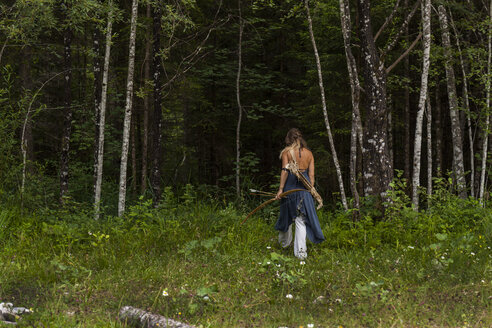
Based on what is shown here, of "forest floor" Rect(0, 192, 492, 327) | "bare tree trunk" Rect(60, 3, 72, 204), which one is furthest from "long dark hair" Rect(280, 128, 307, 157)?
"bare tree trunk" Rect(60, 3, 72, 204)

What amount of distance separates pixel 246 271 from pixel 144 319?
90.2 inches

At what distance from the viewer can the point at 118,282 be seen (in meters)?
6.28

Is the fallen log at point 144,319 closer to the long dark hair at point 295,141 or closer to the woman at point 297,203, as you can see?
the woman at point 297,203

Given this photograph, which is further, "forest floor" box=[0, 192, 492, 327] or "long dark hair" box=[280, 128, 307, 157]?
"long dark hair" box=[280, 128, 307, 157]

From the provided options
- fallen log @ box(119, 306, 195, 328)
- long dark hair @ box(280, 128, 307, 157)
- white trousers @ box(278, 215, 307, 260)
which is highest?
long dark hair @ box(280, 128, 307, 157)

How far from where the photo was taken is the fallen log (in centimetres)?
459

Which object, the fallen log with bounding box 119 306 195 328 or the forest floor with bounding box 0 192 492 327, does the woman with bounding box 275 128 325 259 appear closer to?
the forest floor with bounding box 0 192 492 327

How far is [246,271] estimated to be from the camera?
6.80 metres

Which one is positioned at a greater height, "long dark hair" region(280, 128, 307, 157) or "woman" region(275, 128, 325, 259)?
"long dark hair" region(280, 128, 307, 157)

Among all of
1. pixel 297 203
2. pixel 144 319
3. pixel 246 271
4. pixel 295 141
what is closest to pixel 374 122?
pixel 295 141

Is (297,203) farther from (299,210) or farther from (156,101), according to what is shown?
(156,101)

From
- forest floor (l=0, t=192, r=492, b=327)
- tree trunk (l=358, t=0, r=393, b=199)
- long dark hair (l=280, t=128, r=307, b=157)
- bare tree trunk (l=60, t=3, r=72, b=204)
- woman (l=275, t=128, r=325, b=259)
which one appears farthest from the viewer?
bare tree trunk (l=60, t=3, r=72, b=204)

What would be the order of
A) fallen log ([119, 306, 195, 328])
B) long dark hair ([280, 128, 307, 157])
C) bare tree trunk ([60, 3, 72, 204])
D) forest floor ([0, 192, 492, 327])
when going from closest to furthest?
1. fallen log ([119, 306, 195, 328])
2. forest floor ([0, 192, 492, 327])
3. long dark hair ([280, 128, 307, 157])
4. bare tree trunk ([60, 3, 72, 204])

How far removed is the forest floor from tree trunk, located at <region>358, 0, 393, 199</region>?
0.82 meters
